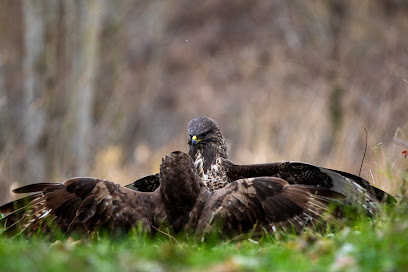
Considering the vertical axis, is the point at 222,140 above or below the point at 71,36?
below

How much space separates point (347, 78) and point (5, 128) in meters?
7.14

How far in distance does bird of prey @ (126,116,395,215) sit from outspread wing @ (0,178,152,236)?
1.16 m

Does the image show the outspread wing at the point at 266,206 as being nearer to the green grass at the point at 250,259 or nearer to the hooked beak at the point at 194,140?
the green grass at the point at 250,259

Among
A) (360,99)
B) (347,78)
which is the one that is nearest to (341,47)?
(347,78)

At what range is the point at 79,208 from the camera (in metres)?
5.74

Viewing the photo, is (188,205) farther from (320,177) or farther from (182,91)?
(182,91)

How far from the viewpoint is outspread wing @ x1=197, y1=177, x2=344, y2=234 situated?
559 centimetres

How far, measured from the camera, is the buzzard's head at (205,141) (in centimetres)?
731

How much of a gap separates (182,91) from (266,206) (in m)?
17.7

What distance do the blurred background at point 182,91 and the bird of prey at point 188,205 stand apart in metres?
1.83

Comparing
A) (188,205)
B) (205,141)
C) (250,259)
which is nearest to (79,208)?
(188,205)

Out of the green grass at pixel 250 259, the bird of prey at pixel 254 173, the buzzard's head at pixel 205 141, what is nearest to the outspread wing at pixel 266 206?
the bird of prey at pixel 254 173

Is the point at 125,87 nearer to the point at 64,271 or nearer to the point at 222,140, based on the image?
the point at 222,140

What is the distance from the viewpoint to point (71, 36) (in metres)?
14.6
